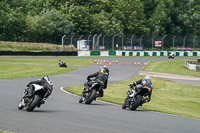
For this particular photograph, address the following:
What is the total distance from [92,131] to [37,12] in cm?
8977

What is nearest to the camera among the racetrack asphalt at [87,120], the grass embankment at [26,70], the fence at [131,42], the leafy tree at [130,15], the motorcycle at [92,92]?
the racetrack asphalt at [87,120]

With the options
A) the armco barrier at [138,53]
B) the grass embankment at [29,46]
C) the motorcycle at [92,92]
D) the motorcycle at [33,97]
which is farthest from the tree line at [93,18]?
the motorcycle at [33,97]

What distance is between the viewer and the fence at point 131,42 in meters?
81.4

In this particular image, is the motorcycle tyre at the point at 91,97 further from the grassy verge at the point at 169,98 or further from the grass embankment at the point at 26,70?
the grass embankment at the point at 26,70

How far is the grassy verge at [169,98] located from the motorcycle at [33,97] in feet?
13.8

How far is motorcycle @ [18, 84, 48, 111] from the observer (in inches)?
543

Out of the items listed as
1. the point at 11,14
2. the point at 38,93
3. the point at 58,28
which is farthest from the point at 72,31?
the point at 38,93

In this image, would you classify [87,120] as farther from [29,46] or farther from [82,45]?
[82,45]

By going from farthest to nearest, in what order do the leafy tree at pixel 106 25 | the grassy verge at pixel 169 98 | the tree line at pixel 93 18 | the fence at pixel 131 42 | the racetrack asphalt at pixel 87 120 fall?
1. the leafy tree at pixel 106 25
2. the tree line at pixel 93 18
3. the fence at pixel 131 42
4. the grassy verge at pixel 169 98
5. the racetrack asphalt at pixel 87 120

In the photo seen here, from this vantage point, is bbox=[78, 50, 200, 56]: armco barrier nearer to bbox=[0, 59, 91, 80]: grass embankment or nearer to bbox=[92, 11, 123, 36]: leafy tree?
bbox=[92, 11, 123, 36]: leafy tree

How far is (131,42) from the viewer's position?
8750cm

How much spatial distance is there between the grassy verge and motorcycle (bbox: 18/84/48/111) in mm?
4199

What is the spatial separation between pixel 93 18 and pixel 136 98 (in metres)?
84.2

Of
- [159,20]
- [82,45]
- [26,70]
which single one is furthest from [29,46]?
[159,20]
